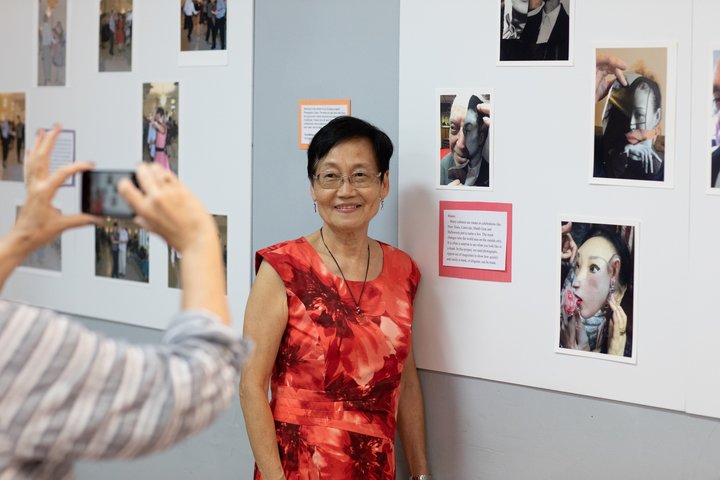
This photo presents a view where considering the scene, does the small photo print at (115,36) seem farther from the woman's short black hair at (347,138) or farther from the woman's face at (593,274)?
the woman's face at (593,274)

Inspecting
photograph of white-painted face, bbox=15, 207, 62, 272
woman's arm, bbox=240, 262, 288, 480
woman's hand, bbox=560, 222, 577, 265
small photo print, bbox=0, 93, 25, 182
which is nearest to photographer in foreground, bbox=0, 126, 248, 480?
woman's arm, bbox=240, 262, 288, 480

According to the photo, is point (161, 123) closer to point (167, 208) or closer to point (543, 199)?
point (543, 199)

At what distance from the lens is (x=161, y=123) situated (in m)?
2.72

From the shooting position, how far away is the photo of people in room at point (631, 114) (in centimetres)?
188

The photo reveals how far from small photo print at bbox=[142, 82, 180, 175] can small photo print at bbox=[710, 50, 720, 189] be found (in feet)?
5.15

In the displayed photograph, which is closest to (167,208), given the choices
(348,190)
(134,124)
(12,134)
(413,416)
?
(348,190)

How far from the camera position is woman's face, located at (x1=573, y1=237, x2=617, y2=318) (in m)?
1.97

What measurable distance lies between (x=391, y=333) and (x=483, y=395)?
11.7 inches

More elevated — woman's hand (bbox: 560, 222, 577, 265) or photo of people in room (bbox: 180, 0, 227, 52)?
photo of people in room (bbox: 180, 0, 227, 52)

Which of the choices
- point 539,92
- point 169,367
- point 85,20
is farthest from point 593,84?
point 85,20

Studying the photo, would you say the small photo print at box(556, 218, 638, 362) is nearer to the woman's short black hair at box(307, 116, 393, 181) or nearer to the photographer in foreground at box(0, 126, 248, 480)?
the woman's short black hair at box(307, 116, 393, 181)

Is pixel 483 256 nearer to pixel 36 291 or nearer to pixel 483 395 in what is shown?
pixel 483 395

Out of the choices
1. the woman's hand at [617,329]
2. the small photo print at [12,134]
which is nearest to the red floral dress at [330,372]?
the woman's hand at [617,329]

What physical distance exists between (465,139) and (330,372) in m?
0.66
